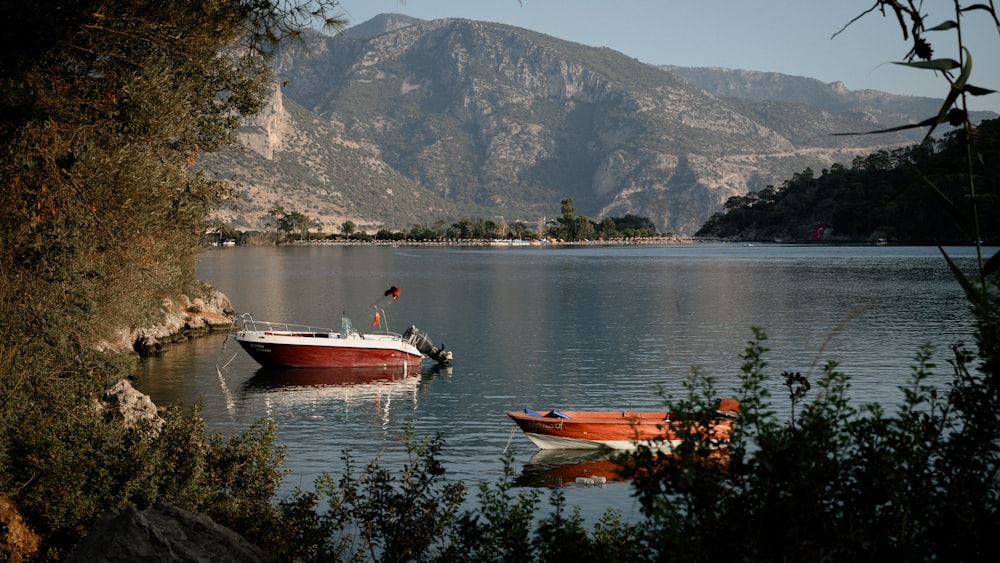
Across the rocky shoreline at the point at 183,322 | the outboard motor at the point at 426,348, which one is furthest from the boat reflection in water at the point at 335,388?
the rocky shoreline at the point at 183,322

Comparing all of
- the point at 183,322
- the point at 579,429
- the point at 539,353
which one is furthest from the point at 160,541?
the point at 183,322

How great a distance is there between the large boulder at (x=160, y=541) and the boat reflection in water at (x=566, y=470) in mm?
15639

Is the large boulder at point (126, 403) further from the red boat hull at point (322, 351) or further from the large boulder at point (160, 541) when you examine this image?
the red boat hull at point (322, 351)

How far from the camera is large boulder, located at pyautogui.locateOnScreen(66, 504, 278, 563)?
7.73 metres

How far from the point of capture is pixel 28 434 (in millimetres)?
13398

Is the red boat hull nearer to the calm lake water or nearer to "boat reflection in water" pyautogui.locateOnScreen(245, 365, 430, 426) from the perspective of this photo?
"boat reflection in water" pyautogui.locateOnScreen(245, 365, 430, 426)

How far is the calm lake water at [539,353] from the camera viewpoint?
1097 inches

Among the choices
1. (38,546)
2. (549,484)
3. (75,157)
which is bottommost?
(549,484)

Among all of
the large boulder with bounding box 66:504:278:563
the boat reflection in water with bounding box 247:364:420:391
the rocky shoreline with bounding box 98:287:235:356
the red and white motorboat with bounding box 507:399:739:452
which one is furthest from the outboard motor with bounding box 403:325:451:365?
the large boulder with bounding box 66:504:278:563

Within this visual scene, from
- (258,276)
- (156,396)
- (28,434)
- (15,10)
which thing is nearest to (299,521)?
(28,434)

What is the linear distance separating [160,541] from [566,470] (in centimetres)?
1792

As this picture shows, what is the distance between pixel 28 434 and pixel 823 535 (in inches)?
481

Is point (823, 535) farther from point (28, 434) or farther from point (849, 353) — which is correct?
point (849, 353)

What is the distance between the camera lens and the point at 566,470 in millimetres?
24766
